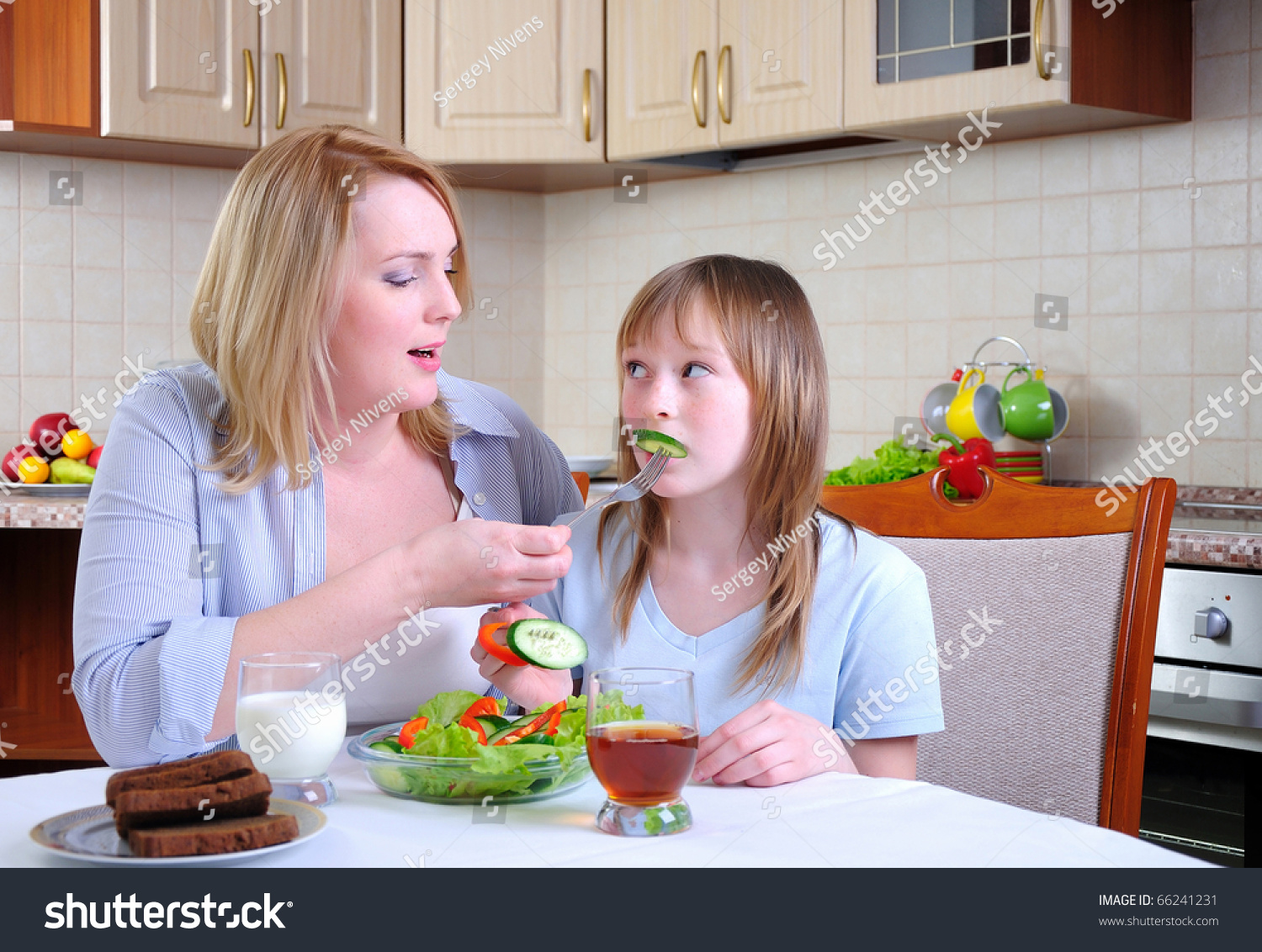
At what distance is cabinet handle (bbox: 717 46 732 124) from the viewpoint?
9.45 ft

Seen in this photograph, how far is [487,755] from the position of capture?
87cm

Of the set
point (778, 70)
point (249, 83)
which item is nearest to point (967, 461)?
point (778, 70)

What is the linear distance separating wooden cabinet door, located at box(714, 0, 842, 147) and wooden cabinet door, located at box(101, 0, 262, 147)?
110cm

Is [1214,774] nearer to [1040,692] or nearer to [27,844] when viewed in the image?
[1040,692]

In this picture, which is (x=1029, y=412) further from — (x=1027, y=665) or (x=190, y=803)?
(x=190, y=803)

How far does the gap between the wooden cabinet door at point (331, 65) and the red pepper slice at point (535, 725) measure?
7.30 ft

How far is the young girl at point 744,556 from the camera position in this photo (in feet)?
3.93

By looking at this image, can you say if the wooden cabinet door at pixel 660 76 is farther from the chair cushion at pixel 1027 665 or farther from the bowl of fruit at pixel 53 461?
the chair cushion at pixel 1027 665

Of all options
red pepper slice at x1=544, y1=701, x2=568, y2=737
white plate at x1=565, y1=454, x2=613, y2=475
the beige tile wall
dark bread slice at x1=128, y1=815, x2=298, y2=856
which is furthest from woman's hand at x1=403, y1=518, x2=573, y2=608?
white plate at x1=565, y1=454, x2=613, y2=475

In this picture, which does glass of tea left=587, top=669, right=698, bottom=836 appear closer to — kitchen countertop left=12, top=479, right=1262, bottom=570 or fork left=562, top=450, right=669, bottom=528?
fork left=562, top=450, right=669, bottom=528

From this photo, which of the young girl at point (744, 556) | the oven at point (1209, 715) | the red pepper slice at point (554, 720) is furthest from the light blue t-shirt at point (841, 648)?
the oven at point (1209, 715)

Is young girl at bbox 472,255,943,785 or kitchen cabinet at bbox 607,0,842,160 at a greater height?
kitchen cabinet at bbox 607,0,842,160

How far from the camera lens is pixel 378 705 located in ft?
4.08
